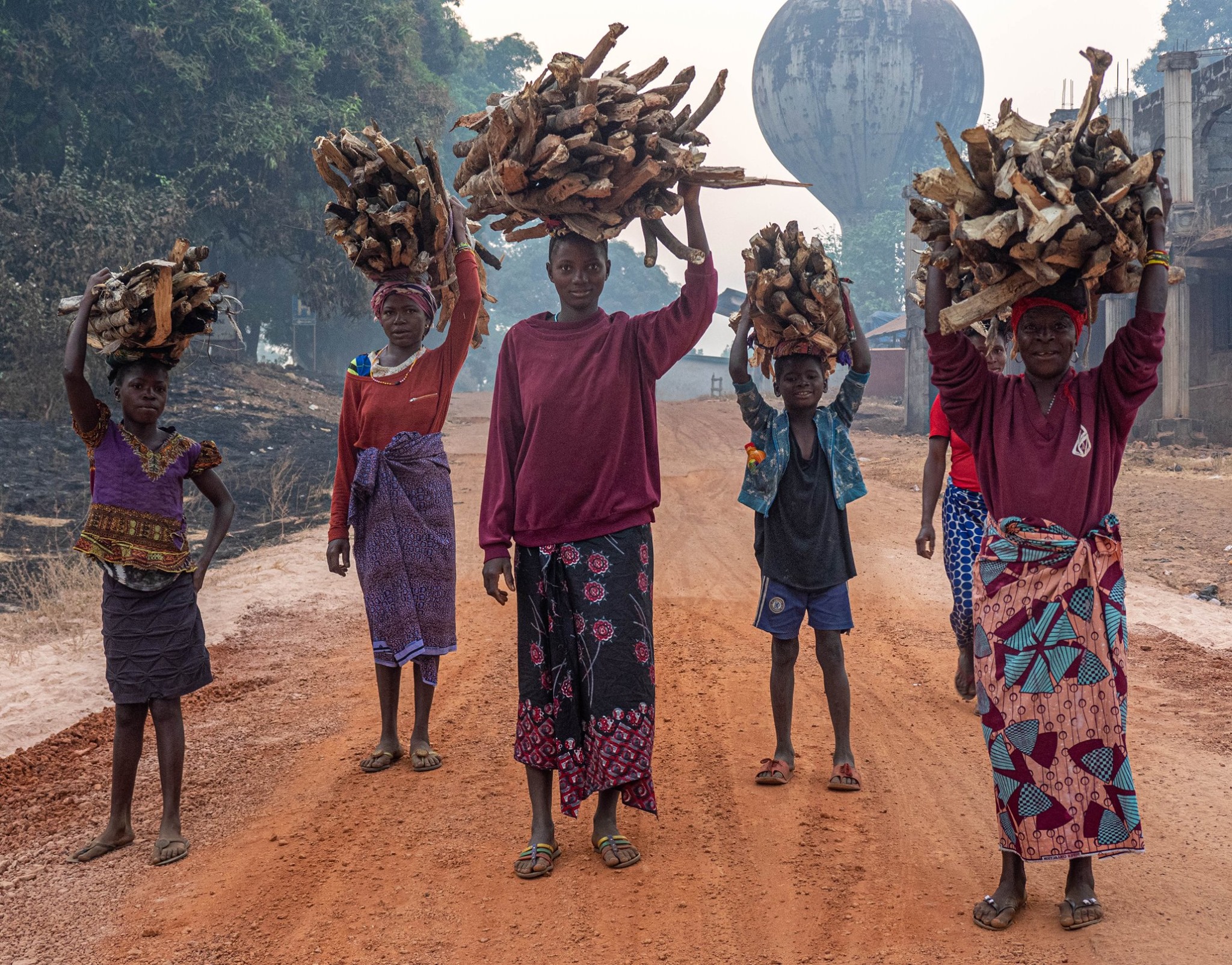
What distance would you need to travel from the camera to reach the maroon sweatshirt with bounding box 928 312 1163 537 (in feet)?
10.8

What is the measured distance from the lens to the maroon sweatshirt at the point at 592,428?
384 cm

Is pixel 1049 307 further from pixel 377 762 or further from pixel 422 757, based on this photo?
pixel 377 762

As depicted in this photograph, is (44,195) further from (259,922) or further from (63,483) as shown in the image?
(259,922)

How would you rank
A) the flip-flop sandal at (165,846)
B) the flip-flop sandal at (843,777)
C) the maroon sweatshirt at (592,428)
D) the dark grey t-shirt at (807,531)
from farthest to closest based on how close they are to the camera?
the dark grey t-shirt at (807,531)
the flip-flop sandal at (843,777)
the flip-flop sandal at (165,846)
the maroon sweatshirt at (592,428)

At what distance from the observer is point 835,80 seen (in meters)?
49.5

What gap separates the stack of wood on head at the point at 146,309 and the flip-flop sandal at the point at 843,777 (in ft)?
10.5

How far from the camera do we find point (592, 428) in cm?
385

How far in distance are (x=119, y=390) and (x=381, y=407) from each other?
44.6 inches

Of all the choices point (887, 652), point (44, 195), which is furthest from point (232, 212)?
point (887, 652)

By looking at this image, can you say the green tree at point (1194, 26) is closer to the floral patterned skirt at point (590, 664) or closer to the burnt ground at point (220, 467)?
the burnt ground at point (220, 467)

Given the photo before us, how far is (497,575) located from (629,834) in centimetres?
115

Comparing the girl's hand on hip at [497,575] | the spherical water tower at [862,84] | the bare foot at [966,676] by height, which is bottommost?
the bare foot at [966,676]

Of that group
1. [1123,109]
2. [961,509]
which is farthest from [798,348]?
[1123,109]

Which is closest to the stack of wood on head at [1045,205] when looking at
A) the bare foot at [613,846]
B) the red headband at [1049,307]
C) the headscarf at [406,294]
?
the red headband at [1049,307]
